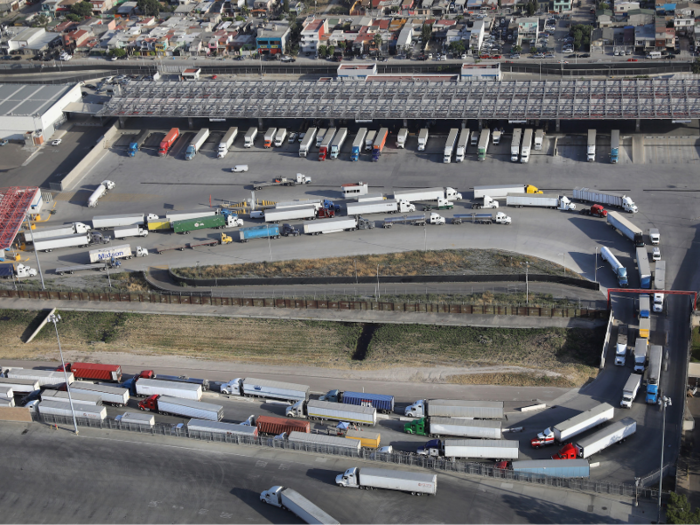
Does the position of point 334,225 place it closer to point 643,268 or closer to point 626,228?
point 626,228

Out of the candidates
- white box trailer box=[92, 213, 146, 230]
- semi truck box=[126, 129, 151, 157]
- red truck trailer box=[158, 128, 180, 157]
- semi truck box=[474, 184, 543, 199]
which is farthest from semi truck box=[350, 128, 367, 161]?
semi truck box=[126, 129, 151, 157]

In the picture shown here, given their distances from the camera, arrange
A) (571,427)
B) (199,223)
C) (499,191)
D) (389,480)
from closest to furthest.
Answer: (389,480) → (571,427) → (199,223) → (499,191)

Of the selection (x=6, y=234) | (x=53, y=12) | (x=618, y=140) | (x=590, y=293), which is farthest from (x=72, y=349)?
(x=53, y=12)

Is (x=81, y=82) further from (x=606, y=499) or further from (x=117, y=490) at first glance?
(x=606, y=499)

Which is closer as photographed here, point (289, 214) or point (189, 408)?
point (189, 408)

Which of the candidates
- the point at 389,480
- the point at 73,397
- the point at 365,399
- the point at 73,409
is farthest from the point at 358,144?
the point at 389,480

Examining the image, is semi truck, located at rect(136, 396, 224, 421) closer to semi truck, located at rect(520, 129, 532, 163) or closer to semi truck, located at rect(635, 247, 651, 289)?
semi truck, located at rect(635, 247, 651, 289)
